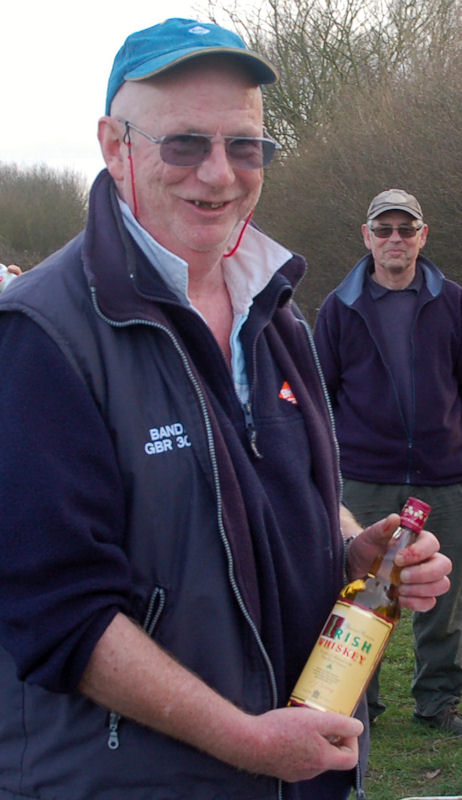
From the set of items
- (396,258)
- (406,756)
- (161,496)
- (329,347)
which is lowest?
(406,756)

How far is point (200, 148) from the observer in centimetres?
178

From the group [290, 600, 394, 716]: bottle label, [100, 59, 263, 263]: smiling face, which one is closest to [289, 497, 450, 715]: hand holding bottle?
[290, 600, 394, 716]: bottle label

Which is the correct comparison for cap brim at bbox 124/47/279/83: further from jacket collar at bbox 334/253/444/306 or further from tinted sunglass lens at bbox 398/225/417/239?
tinted sunglass lens at bbox 398/225/417/239

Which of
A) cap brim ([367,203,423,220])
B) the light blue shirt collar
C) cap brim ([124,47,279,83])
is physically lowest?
the light blue shirt collar

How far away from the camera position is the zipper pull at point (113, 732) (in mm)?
1613

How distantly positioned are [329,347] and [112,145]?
3.37 m

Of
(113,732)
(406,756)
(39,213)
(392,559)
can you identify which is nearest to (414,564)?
(392,559)

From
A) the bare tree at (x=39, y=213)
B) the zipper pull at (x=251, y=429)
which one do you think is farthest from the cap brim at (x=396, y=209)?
the bare tree at (x=39, y=213)

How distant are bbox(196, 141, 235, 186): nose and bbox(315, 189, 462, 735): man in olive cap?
3158 millimetres

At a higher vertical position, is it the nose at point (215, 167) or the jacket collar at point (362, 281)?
the nose at point (215, 167)

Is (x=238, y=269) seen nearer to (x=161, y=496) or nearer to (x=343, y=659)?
(x=161, y=496)

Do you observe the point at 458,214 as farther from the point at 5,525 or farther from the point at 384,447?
the point at 5,525

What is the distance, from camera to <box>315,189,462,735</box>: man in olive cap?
15.7 ft

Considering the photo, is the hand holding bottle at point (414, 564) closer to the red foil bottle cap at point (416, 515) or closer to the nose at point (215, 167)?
the red foil bottle cap at point (416, 515)
